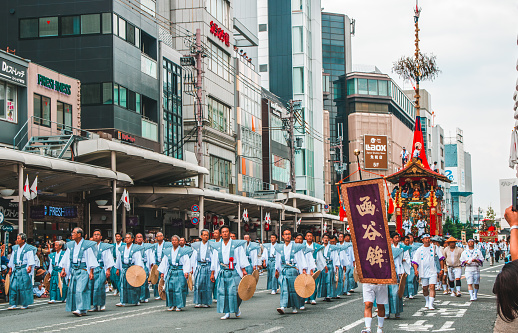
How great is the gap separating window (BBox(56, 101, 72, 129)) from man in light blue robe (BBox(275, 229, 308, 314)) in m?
20.1

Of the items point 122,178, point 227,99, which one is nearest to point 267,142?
point 227,99

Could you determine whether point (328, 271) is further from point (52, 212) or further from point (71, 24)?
point (71, 24)

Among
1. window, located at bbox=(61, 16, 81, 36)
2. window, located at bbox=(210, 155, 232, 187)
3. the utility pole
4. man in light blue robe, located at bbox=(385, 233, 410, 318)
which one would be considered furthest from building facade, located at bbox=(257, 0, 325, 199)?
man in light blue robe, located at bbox=(385, 233, 410, 318)

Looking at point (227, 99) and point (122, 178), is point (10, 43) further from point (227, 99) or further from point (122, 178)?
point (227, 99)

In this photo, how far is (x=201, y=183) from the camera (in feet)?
116

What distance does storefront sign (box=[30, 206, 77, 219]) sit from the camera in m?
28.2

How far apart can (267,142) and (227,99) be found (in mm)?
15003

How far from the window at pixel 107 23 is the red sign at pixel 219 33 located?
14636 mm

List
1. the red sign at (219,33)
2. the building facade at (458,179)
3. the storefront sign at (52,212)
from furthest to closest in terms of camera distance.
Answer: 1. the building facade at (458,179)
2. the red sign at (219,33)
3. the storefront sign at (52,212)

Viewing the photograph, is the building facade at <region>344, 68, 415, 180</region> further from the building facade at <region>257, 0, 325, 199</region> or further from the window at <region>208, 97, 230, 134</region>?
the window at <region>208, 97, 230, 134</region>

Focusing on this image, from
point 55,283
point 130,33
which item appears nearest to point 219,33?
point 130,33

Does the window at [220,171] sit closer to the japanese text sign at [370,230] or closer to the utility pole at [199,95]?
the utility pole at [199,95]

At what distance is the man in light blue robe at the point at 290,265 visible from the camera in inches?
601

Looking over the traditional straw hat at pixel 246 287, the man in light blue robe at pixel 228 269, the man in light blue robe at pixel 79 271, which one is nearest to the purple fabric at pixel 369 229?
the traditional straw hat at pixel 246 287
